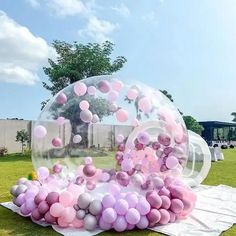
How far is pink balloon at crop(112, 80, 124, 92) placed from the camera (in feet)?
18.9

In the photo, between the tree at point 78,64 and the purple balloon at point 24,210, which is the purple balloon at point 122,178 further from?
the tree at point 78,64

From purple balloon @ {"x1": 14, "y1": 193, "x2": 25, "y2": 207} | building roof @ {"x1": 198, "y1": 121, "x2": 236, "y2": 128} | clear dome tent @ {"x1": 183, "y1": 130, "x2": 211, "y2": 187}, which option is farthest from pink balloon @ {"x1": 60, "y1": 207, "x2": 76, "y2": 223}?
building roof @ {"x1": 198, "y1": 121, "x2": 236, "y2": 128}

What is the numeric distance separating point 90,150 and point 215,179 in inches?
184

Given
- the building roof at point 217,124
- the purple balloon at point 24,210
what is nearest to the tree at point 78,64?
the purple balloon at point 24,210

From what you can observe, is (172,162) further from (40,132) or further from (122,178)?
(40,132)

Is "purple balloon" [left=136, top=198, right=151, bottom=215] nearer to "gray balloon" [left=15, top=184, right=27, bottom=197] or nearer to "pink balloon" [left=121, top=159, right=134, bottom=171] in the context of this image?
"pink balloon" [left=121, top=159, right=134, bottom=171]

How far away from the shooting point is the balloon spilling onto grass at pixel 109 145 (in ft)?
17.0

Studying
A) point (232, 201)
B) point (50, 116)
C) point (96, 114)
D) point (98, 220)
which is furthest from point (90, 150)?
point (232, 201)

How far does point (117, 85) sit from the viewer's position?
19.0 feet

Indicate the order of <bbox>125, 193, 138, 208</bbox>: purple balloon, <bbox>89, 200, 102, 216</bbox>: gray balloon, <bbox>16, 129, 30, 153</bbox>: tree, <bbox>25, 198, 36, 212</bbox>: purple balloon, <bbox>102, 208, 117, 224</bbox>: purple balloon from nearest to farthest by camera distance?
<bbox>102, 208, 117, 224</bbox>: purple balloon, <bbox>89, 200, 102, 216</bbox>: gray balloon, <bbox>125, 193, 138, 208</bbox>: purple balloon, <bbox>25, 198, 36, 212</bbox>: purple balloon, <bbox>16, 129, 30, 153</bbox>: tree

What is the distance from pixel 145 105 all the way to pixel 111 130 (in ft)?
2.33

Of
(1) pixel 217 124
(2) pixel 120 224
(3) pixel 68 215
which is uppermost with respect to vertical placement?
(1) pixel 217 124

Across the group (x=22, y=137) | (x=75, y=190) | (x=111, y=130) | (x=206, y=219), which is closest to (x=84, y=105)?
(x=111, y=130)

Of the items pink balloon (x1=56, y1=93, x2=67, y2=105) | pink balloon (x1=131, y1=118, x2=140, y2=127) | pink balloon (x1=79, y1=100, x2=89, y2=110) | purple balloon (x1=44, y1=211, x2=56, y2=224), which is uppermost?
pink balloon (x1=56, y1=93, x2=67, y2=105)
